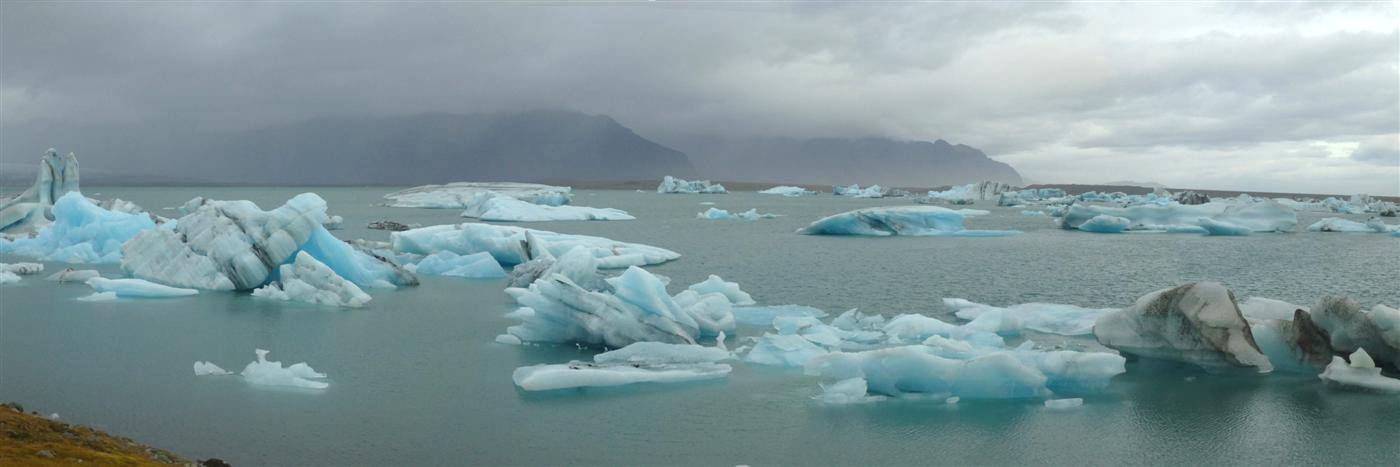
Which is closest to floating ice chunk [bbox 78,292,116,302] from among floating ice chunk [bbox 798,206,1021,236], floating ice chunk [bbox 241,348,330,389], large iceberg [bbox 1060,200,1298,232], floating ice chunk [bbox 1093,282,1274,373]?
floating ice chunk [bbox 241,348,330,389]

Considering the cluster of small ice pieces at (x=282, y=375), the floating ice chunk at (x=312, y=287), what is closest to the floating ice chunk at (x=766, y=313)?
the cluster of small ice pieces at (x=282, y=375)

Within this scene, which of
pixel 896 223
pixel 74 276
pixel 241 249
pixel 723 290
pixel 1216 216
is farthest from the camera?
pixel 1216 216

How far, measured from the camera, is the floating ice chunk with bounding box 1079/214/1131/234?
34344 millimetres

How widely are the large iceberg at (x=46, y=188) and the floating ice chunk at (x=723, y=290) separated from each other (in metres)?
20.3

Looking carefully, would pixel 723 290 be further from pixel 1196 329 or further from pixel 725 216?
pixel 725 216

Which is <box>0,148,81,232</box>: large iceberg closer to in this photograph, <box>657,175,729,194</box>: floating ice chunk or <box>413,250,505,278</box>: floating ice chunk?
<box>413,250,505,278</box>: floating ice chunk

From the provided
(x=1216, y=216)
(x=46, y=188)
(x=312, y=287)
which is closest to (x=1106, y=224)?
(x=1216, y=216)

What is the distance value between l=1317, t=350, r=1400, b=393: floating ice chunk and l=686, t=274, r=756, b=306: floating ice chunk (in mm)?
7643

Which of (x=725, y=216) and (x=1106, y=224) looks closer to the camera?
(x=1106, y=224)

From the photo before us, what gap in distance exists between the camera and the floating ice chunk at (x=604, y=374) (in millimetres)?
9070

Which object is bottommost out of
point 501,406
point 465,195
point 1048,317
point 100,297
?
point 501,406

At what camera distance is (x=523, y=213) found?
38.7 metres

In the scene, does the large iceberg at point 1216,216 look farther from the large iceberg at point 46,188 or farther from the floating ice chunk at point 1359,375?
the large iceberg at point 46,188

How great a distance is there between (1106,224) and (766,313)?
24.7 m
